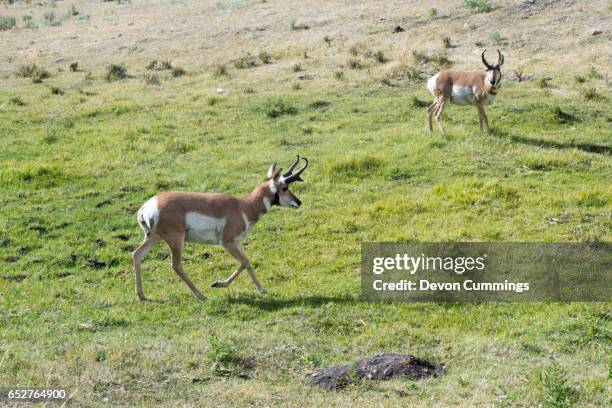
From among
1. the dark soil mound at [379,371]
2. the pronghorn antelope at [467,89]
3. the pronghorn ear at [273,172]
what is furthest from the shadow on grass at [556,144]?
the dark soil mound at [379,371]

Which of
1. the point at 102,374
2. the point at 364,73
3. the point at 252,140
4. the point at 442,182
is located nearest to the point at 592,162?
the point at 442,182

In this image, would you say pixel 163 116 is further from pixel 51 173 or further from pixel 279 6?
pixel 279 6

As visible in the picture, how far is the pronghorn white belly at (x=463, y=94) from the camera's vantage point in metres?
21.0

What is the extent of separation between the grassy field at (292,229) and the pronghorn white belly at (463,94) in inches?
25.8

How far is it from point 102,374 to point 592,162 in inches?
508

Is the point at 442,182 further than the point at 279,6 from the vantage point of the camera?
No

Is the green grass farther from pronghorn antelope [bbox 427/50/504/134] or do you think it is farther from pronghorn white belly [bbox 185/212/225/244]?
pronghorn white belly [bbox 185/212/225/244]

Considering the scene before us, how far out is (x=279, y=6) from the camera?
3997cm

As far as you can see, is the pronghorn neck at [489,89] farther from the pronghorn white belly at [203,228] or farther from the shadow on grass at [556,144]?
the pronghorn white belly at [203,228]

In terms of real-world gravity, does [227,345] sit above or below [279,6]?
below

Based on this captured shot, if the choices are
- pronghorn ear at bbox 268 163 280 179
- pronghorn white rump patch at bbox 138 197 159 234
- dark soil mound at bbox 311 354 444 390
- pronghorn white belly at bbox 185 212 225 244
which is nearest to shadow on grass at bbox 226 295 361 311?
pronghorn white belly at bbox 185 212 225 244

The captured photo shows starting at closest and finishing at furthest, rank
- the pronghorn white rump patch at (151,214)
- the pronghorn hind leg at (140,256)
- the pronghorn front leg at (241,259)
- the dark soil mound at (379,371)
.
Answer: the dark soil mound at (379,371)
the pronghorn white rump patch at (151,214)
the pronghorn front leg at (241,259)
the pronghorn hind leg at (140,256)

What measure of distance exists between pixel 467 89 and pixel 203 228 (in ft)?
34.2

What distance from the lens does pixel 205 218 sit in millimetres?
12805
